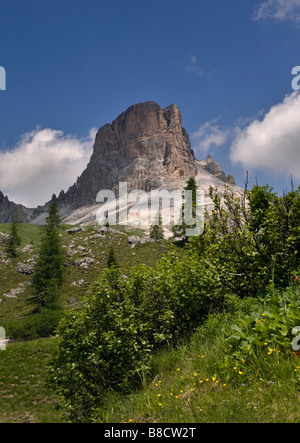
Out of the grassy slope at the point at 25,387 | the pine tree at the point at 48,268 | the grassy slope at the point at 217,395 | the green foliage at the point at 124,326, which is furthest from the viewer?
the pine tree at the point at 48,268

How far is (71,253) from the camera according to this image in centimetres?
5928

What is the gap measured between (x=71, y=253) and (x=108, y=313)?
2188 inches

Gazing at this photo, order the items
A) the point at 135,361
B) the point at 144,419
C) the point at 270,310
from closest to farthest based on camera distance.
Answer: the point at 144,419 → the point at 270,310 → the point at 135,361

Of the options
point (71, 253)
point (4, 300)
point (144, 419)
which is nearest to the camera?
point (144, 419)

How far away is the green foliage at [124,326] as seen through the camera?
615cm

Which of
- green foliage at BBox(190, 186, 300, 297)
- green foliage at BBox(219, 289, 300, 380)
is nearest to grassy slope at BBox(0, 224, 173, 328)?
green foliage at BBox(190, 186, 300, 297)

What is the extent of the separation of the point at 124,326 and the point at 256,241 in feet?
14.7

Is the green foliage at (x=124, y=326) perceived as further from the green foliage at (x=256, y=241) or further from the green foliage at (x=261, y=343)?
the green foliage at (x=261, y=343)

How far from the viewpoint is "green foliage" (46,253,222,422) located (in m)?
6.15

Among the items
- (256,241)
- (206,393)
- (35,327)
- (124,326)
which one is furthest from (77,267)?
(206,393)

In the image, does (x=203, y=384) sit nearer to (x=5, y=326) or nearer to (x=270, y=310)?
(x=270, y=310)

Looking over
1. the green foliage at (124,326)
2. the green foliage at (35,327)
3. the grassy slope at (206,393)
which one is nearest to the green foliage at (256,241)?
the green foliage at (124,326)

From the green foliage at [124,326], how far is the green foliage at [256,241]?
2.59 feet
